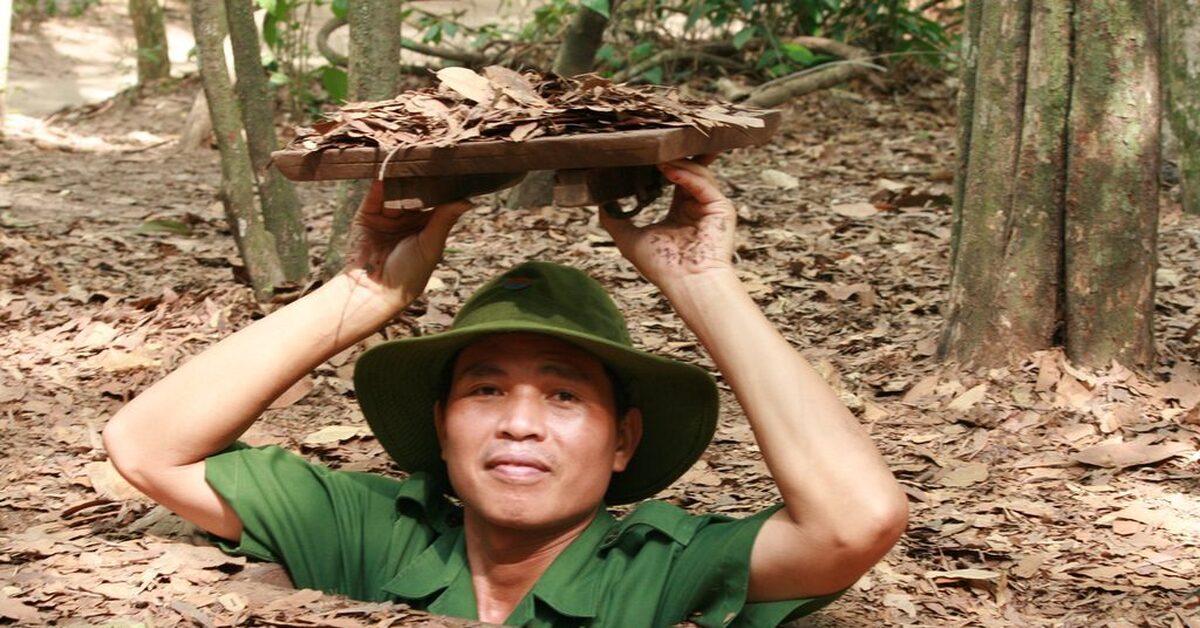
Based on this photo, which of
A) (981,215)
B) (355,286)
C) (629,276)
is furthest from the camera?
(629,276)

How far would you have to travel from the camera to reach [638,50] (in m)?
9.20

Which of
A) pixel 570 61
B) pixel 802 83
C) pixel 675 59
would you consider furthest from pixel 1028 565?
pixel 675 59

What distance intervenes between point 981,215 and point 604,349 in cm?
192

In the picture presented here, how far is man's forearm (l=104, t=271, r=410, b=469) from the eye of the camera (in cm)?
300

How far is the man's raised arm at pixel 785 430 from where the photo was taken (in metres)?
2.59

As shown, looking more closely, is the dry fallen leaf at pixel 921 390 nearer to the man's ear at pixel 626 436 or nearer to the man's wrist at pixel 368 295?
the man's ear at pixel 626 436

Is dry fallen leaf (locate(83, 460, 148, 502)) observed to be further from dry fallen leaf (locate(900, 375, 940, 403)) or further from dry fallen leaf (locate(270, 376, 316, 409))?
dry fallen leaf (locate(900, 375, 940, 403))

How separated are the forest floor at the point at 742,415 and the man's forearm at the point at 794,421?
63 cm

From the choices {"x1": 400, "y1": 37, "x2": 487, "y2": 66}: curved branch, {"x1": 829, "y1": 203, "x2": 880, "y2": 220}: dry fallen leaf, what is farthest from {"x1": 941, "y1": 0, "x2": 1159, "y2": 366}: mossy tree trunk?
{"x1": 400, "y1": 37, "x2": 487, "y2": 66}: curved branch

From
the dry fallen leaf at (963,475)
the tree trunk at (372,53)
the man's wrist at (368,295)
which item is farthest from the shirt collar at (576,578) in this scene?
the tree trunk at (372,53)

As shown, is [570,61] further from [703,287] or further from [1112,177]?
[703,287]

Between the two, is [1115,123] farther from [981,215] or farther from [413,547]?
[413,547]

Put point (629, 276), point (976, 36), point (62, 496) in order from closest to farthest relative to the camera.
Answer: point (62, 496) → point (976, 36) → point (629, 276)

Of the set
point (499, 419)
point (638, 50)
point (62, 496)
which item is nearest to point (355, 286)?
point (499, 419)
